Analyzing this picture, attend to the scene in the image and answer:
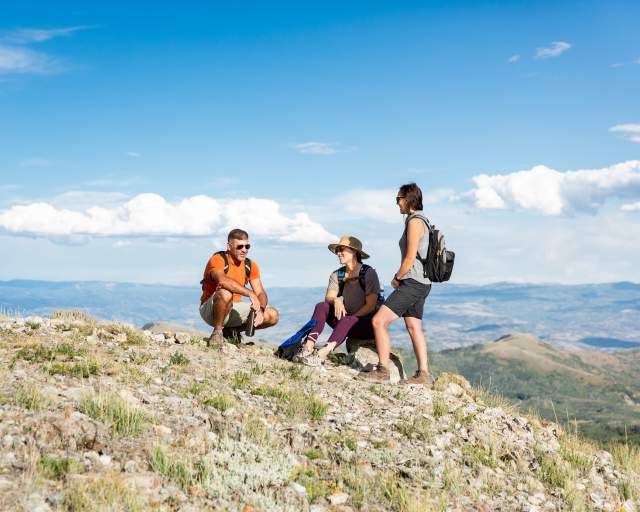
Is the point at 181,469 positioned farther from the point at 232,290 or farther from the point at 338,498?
the point at 232,290

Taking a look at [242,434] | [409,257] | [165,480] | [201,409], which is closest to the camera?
[165,480]

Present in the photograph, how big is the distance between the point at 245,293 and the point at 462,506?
662 cm

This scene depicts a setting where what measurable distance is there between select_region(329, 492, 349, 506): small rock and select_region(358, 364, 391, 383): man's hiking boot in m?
5.01

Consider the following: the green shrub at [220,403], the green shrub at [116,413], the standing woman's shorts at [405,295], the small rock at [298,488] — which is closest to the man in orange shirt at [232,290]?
the standing woman's shorts at [405,295]

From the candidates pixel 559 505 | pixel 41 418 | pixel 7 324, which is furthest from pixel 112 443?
pixel 7 324

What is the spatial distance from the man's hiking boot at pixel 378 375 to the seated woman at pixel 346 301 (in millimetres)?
917

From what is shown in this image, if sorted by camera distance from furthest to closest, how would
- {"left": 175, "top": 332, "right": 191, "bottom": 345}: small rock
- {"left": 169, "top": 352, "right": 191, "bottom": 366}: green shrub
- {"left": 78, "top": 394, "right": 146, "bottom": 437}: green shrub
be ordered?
1. {"left": 175, "top": 332, "right": 191, "bottom": 345}: small rock
2. {"left": 169, "top": 352, "right": 191, "bottom": 366}: green shrub
3. {"left": 78, "top": 394, "right": 146, "bottom": 437}: green shrub

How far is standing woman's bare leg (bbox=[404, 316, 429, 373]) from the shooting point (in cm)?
1135

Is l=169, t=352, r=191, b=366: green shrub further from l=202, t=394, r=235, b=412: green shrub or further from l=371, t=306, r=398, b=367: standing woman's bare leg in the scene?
l=371, t=306, r=398, b=367: standing woman's bare leg

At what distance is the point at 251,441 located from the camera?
7465mm

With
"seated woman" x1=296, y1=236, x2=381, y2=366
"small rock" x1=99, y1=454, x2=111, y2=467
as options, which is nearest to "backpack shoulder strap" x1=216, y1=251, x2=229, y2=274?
"seated woman" x1=296, y1=236, x2=381, y2=366

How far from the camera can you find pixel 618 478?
937cm

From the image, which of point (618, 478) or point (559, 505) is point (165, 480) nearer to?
point (559, 505)

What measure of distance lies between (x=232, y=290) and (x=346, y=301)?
2.36 metres
